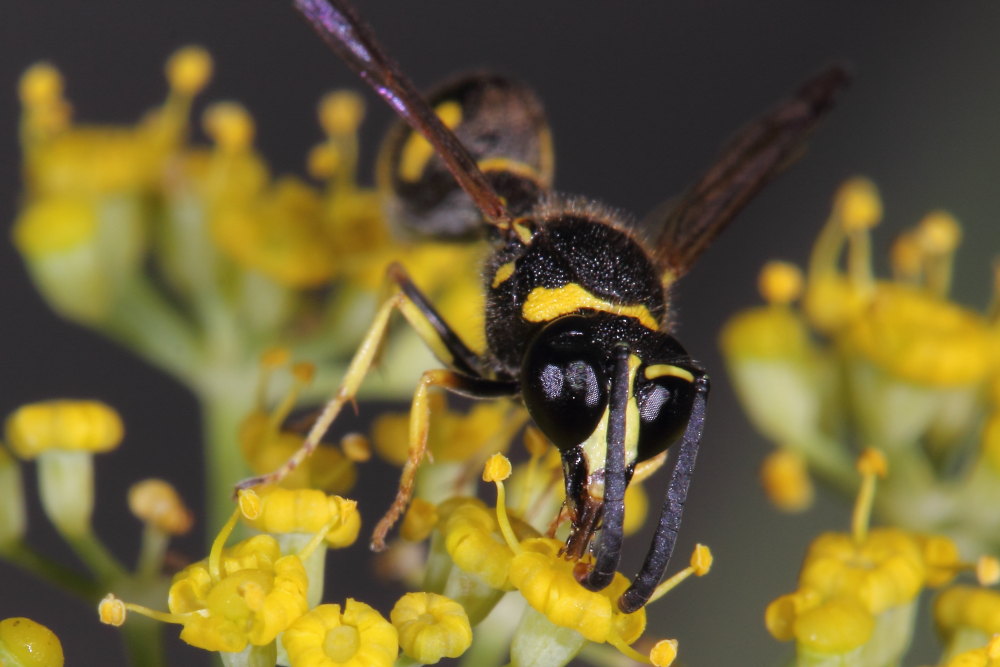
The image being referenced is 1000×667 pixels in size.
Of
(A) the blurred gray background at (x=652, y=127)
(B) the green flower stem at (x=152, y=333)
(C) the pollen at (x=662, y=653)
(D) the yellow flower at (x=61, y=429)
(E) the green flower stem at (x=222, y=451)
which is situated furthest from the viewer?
(A) the blurred gray background at (x=652, y=127)

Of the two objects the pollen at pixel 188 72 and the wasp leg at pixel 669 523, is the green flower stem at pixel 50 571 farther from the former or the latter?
the pollen at pixel 188 72

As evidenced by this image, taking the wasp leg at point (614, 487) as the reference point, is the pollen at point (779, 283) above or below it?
below

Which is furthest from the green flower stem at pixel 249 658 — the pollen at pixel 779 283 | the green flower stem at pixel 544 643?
the pollen at pixel 779 283

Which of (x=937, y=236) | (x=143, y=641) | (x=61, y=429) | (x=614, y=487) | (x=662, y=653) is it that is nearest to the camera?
(x=614, y=487)

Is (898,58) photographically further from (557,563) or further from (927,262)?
(557,563)

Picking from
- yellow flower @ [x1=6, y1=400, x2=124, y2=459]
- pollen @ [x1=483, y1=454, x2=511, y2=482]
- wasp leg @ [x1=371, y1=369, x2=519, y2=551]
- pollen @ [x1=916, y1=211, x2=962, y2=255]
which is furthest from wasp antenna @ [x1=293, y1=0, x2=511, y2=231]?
pollen @ [x1=916, y1=211, x2=962, y2=255]

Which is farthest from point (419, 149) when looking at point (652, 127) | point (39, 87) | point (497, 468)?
point (652, 127)

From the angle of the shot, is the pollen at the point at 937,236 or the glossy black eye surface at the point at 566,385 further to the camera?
the pollen at the point at 937,236

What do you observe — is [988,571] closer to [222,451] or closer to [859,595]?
[859,595]
